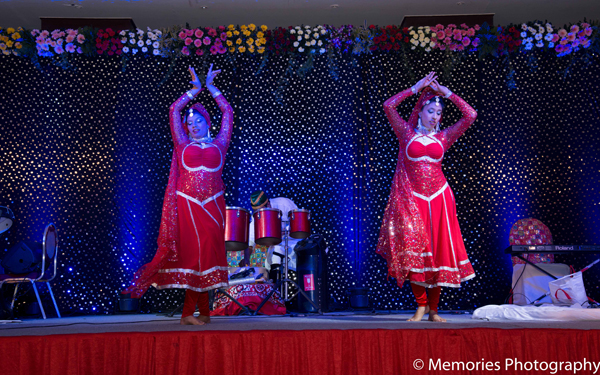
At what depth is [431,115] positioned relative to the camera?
12.7 ft

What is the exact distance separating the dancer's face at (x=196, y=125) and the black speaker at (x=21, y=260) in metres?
2.27

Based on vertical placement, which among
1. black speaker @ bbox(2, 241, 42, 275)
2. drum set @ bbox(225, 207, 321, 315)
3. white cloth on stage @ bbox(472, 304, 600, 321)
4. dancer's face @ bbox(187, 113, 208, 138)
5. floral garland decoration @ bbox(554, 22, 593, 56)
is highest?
floral garland decoration @ bbox(554, 22, 593, 56)

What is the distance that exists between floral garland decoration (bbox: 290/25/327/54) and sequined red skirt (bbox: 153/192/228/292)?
3040 millimetres

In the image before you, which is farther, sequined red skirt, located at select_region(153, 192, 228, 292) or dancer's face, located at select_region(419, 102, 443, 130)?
dancer's face, located at select_region(419, 102, 443, 130)

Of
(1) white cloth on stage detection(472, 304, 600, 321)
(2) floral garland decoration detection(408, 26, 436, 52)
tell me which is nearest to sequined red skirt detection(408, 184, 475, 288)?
(1) white cloth on stage detection(472, 304, 600, 321)

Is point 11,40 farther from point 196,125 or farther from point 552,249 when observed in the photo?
→ point 552,249

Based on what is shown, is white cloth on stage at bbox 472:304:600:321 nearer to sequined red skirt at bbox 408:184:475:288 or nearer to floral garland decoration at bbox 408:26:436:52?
sequined red skirt at bbox 408:184:475:288

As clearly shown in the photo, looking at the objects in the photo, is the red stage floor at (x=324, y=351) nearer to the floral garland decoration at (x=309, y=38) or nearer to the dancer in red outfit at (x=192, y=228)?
the dancer in red outfit at (x=192, y=228)

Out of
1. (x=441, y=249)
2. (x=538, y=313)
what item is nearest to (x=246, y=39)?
(x=441, y=249)

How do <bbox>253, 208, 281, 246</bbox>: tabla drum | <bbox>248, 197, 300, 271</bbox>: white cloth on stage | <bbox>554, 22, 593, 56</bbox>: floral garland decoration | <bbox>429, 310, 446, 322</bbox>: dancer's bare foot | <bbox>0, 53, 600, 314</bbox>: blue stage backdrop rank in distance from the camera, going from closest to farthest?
<bbox>429, 310, 446, 322</bbox>: dancer's bare foot, <bbox>253, 208, 281, 246</bbox>: tabla drum, <bbox>248, 197, 300, 271</bbox>: white cloth on stage, <bbox>0, 53, 600, 314</bbox>: blue stage backdrop, <bbox>554, 22, 593, 56</bbox>: floral garland decoration

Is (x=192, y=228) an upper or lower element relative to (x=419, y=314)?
upper

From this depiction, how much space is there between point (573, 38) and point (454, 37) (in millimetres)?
1412

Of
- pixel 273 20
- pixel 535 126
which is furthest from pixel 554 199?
pixel 273 20

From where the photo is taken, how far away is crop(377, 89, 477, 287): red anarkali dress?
3512mm
